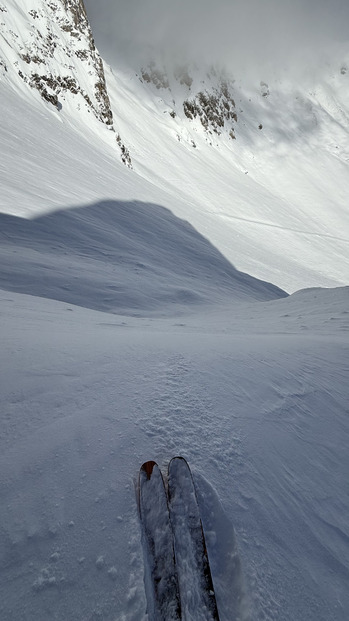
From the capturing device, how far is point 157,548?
0.84m

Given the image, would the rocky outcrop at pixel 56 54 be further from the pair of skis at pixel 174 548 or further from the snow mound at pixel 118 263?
the pair of skis at pixel 174 548

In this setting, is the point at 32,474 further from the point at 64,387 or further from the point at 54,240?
the point at 54,240

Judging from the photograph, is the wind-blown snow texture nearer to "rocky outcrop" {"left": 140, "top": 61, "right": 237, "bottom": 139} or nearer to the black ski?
the black ski

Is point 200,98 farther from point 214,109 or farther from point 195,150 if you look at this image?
point 195,150

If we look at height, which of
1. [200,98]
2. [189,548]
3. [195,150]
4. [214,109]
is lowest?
[189,548]

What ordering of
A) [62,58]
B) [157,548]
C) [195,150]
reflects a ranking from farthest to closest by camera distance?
[195,150] → [62,58] → [157,548]

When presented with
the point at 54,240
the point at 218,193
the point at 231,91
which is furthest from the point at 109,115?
the point at 231,91

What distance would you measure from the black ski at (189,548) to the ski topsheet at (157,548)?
23mm

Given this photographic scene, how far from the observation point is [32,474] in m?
0.94

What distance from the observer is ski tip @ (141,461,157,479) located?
1011 mm

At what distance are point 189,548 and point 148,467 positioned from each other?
0.24 m

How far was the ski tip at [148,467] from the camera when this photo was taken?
3.32ft

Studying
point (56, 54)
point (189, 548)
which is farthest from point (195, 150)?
point (189, 548)

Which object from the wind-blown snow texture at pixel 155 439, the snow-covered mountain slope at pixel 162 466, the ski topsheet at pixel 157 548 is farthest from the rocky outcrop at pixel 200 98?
the ski topsheet at pixel 157 548
